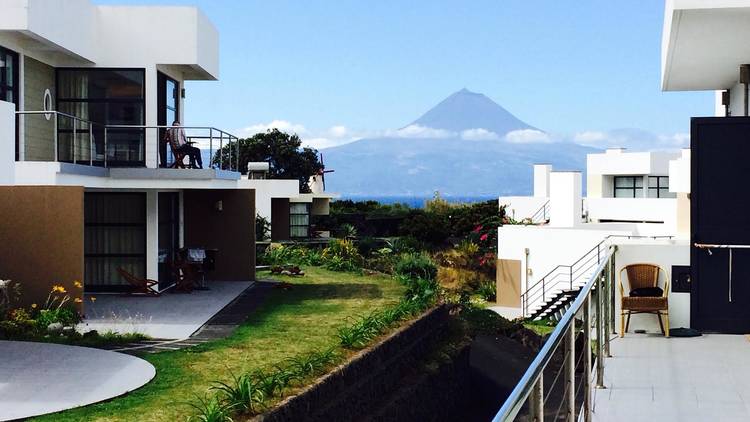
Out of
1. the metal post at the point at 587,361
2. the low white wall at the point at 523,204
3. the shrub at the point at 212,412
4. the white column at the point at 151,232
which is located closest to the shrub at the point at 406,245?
the low white wall at the point at 523,204

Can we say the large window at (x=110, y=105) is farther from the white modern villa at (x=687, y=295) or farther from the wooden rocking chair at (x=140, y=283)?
the white modern villa at (x=687, y=295)

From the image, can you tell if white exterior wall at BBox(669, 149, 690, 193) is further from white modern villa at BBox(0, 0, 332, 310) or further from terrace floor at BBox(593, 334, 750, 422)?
white modern villa at BBox(0, 0, 332, 310)

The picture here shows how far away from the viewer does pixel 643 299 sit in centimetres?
1001

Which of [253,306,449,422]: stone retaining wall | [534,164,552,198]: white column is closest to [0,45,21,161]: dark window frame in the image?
[253,306,449,422]: stone retaining wall

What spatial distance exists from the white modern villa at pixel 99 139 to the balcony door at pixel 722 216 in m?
10.1

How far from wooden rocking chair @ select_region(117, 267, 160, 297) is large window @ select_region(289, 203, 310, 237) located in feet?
86.1

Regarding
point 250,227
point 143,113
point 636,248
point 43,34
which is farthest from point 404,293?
point 636,248

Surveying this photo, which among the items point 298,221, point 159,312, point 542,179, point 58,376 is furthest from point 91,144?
point 542,179

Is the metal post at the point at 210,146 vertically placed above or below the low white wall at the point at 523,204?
above

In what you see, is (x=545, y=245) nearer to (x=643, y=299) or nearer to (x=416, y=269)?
(x=416, y=269)

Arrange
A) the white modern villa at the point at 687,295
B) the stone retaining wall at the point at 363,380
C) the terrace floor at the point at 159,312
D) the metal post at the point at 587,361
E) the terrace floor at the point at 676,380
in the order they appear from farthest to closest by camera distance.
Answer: the terrace floor at the point at 159,312
the stone retaining wall at the point at 363,380
the terrace floor at the point at 676,380
the white modern villa at the point at 687,295
the metal post at the point at 587,361

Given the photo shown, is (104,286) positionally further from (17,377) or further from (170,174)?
(17,377)

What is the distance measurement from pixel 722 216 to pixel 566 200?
26.7 metres

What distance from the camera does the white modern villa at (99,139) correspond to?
16016 millimetres
